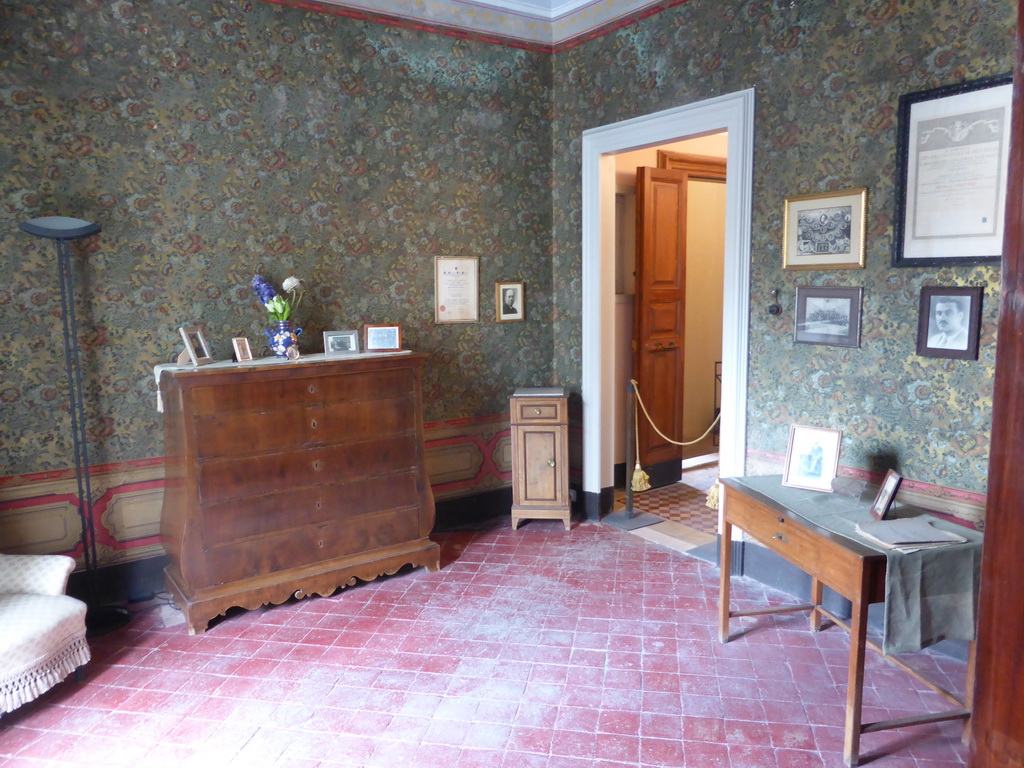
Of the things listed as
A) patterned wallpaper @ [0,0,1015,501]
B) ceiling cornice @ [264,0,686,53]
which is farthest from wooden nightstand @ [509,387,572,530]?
ceiling cornice @ [264,0,686,53]

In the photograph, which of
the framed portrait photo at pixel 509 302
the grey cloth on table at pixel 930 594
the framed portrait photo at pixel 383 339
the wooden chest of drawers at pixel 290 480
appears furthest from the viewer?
the framed portrait photo at pixel 509 302

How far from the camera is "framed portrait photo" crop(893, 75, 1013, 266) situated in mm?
3193

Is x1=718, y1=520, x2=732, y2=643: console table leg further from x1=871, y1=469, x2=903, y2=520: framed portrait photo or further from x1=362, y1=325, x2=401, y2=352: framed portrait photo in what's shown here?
x1=362, y1=325, x2=401, y2=352: framed portrait photo

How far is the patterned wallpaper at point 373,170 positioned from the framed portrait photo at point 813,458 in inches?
20.3

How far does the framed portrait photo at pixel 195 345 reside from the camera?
406 centimetres

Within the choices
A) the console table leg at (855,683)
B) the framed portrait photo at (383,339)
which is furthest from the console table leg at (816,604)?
the framed portrait photo at (383,339)

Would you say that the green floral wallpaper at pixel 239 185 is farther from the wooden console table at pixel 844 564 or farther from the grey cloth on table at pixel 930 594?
the grey cloth on table at pixel 930 594

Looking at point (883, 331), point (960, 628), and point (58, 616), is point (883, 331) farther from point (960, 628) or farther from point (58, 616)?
point (58, 616)

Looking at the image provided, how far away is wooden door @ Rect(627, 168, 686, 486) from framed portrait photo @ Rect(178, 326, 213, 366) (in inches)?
140

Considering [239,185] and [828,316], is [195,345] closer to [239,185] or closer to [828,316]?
[239,185]

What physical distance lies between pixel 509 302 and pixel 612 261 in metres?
0.88

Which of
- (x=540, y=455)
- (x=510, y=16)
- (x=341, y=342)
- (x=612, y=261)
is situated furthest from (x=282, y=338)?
(x=510, y=16)

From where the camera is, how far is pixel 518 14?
5.43 m

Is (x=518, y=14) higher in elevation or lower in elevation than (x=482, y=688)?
higher
